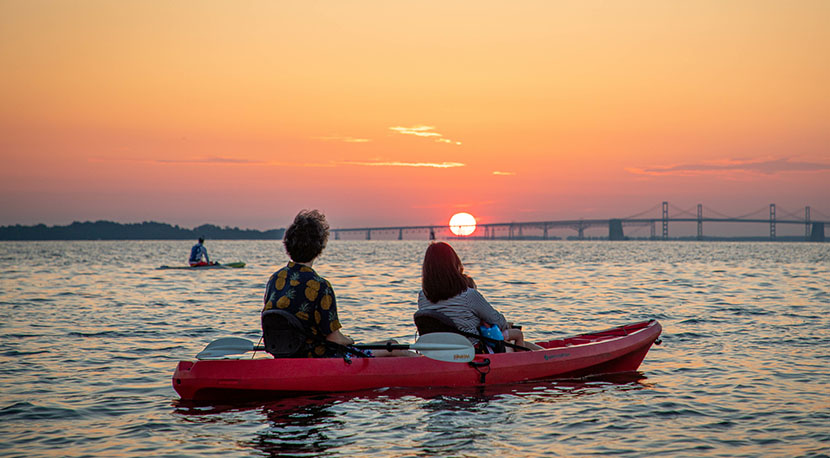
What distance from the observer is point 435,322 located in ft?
24.8

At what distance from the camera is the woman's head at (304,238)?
6695 millimetres

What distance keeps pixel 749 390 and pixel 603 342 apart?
1707 millimetres

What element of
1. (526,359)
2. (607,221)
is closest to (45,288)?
(526,359)

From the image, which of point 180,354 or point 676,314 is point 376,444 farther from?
point 676,314

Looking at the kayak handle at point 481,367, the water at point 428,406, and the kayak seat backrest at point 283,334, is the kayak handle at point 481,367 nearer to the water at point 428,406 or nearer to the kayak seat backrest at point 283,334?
the water at point 428,406

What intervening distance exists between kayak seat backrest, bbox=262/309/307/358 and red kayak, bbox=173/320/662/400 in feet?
0.31

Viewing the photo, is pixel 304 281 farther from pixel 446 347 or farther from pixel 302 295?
pixel 446 347

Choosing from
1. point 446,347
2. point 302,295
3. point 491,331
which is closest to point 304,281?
point 302,295

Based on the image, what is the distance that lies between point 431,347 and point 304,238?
1.80m

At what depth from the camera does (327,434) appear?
20.5ft

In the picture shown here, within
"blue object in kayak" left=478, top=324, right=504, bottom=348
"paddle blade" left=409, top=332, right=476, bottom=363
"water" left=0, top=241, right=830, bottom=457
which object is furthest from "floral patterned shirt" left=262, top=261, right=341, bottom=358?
"blue object in kayak" left=478, top=324, right=504, bottom=348

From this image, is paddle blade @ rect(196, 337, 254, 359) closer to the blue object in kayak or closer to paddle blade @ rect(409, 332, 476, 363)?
paddle blade @ rect(409, 332, 476, 363)

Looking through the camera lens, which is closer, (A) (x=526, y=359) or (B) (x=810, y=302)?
(A) (x=526, y=359)

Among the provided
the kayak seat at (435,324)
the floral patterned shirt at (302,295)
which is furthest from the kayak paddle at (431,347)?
the floral patterned shirt at (302,295)
